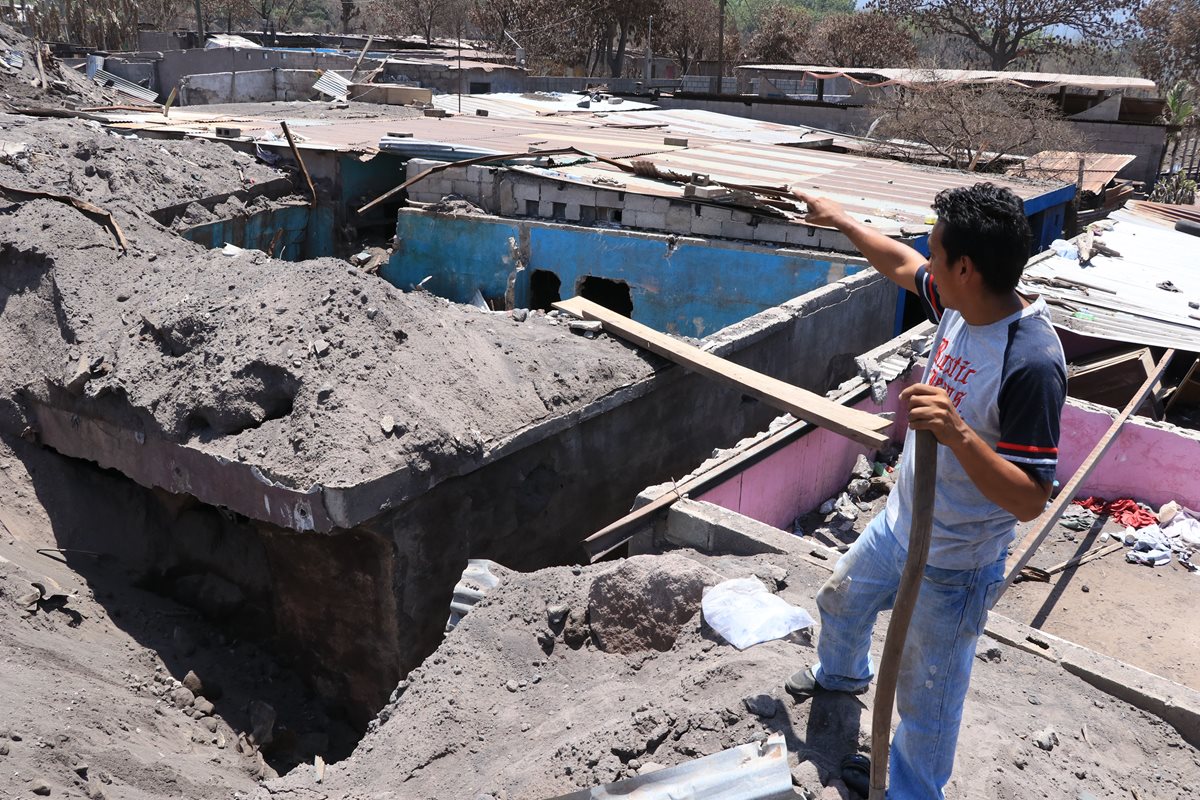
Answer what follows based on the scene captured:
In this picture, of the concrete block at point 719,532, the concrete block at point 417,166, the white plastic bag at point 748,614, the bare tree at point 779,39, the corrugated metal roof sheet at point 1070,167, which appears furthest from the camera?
the bare tree at point 779,39

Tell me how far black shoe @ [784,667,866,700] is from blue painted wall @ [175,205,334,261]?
907cm

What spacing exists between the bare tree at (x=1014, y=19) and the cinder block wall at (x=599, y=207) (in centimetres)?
2857

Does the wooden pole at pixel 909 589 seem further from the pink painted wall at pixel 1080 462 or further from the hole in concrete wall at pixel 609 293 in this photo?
the hole in concrete wall at pixel 609 293

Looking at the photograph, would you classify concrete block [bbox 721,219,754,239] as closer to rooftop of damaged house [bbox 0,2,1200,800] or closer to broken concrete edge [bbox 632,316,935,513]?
rooftop of damaged house [bbox 0,2,1200,800]

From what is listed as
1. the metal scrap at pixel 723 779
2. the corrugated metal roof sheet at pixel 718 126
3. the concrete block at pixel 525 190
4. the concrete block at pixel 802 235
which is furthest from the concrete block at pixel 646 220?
the metal scrap at pixel 723 779

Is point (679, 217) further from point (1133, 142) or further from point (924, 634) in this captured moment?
point (1133, 142)

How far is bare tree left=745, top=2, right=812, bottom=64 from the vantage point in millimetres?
35656

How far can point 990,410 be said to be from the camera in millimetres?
2771

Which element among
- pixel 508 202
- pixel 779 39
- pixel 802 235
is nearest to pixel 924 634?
pixel 802 235

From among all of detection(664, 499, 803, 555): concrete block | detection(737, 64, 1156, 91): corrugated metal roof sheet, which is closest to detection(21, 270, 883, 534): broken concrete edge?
detection(664, 499, 803, 555): concrete block

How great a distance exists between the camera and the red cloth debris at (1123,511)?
7.32 m

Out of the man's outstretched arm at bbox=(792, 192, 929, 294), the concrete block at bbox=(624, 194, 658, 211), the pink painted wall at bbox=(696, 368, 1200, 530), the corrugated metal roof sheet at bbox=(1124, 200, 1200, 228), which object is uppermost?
the man's outstretched arm at bbox=(792, 192, 929, 294)

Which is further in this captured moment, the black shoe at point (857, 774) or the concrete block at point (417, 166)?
the concrete block at point (417, 166)

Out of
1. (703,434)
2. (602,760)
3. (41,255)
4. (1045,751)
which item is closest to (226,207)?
(41,255)
